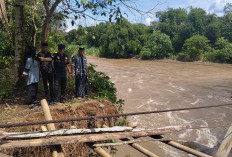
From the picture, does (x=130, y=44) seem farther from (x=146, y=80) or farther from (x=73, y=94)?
(x=73, y=94)

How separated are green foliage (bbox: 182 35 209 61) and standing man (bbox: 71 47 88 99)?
26.5 meters

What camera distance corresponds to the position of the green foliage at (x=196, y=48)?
2871 cm

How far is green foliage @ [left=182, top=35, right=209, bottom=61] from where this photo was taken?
2871 centimetres

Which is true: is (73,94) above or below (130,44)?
below

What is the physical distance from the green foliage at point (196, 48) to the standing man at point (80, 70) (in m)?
26.5

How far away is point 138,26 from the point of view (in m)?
36.5

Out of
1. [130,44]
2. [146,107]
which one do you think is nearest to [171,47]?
[130,44]

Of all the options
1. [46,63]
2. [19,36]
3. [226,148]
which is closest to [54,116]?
[46,63]

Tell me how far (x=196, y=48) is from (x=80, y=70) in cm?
2727

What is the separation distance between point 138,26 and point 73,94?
32.5m

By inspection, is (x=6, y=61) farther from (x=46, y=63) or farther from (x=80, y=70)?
(x=80, y=70)

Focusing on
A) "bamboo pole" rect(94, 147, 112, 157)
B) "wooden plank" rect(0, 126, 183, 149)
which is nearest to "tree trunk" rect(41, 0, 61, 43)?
"wooden plank" rect(0, 126, 183, 149)

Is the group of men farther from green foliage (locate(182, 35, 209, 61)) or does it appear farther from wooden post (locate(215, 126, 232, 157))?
green foliage (locate(182, 35, 209, 61))

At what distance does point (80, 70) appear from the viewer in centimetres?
550
